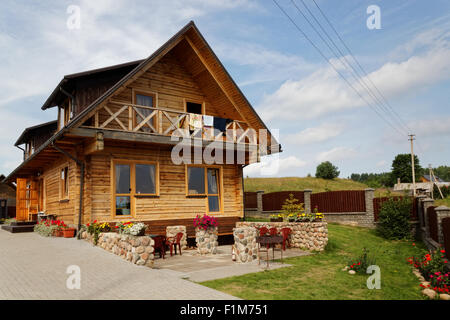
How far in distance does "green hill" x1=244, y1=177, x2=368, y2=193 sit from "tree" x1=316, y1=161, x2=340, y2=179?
12.0 ft

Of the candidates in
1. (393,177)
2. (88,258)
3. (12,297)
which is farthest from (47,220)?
(393,177)

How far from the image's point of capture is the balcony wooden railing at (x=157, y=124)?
1195 centimetres

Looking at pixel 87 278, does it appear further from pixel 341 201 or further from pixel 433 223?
pixel 341 201

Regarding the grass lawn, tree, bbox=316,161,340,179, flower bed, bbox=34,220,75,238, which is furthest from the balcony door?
tree, bbox=316,161,340,179

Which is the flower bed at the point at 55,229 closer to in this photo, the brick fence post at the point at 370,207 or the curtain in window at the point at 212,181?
the curtain in window at the point at 212,181

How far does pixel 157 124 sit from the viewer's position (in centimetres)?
1325

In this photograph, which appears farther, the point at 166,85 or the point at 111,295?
the point at 166,85

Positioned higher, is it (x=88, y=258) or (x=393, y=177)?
(x=393, y=177)

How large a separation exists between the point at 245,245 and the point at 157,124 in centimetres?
591

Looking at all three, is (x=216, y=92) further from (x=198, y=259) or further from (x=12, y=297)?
(x=12, y=297)

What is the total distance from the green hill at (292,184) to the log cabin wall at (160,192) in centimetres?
2877

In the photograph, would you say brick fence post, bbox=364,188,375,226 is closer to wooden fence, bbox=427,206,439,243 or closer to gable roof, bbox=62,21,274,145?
wooden fence, bbox=427,206,439,243

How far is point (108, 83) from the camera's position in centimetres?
1401

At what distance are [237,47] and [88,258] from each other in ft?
Result: 25.1
